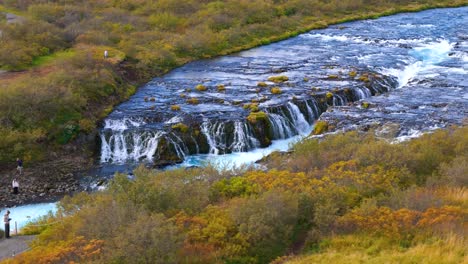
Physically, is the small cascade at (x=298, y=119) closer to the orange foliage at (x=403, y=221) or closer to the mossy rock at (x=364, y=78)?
the mossy rock at (x=364, y=78)

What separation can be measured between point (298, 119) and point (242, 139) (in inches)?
165

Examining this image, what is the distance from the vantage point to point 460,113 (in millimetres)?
28812

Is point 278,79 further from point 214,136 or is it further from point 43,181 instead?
point 43,181

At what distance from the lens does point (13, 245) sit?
58.2 ft

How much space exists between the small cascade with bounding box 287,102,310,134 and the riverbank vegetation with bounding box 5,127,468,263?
1273 centimetres

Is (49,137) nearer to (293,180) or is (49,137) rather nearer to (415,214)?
(293,180)

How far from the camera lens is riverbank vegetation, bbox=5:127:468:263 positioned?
12703 millimetres

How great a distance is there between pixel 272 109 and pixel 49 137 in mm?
12183

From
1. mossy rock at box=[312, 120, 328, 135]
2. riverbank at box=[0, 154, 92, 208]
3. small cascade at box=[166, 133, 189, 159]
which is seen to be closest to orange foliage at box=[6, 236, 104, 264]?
riverbank at box=[0, 154, 92, 208]

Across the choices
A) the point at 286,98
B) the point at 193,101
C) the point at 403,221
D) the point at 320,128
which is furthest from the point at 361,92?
the point at 403,221

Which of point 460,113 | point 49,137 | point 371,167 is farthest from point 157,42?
point 371,167

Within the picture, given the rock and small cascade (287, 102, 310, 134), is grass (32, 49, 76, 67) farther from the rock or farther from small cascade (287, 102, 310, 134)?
the rock

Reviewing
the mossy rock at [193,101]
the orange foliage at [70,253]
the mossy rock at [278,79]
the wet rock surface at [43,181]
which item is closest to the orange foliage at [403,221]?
the orange foliage at [70,253]

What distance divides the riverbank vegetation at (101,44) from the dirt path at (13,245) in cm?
839
